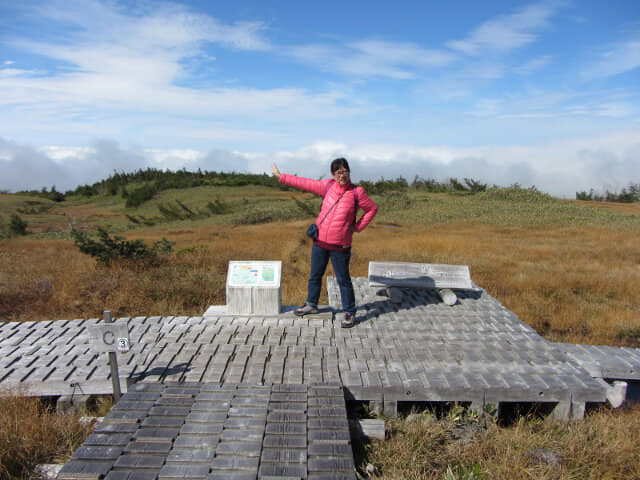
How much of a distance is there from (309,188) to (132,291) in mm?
4615

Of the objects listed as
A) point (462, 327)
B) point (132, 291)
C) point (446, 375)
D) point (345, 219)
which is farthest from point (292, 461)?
point (132, 291)

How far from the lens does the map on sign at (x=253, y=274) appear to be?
236 inches

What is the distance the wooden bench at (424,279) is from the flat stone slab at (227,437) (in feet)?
10.2

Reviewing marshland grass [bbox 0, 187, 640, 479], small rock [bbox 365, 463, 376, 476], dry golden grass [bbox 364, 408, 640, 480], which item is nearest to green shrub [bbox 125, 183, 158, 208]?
marshland grass [bbox 0, 187, 640, 479]

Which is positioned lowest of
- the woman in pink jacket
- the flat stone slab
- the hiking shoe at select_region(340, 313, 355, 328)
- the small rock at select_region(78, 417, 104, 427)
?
the small rock at select_region(78, 417, 104, 427)

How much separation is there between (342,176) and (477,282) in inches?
243

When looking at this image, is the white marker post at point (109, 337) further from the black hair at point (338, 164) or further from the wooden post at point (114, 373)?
the black hair at point (338, 164)

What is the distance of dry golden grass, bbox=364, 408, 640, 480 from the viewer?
3426mm

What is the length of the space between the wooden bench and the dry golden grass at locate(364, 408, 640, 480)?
2.78 m

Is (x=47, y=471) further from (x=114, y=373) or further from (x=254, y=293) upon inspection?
(x=254, y=293)

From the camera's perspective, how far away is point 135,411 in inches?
148

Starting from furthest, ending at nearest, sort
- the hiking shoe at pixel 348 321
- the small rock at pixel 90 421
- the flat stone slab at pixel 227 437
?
the hiking shoe at pixel 348 321 → the small rock at pixel 90 421 → the flat stone slab at pixel 227 437

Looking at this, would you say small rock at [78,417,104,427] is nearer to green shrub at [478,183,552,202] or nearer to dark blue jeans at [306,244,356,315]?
dark blue jeans at [306,244,356,315]

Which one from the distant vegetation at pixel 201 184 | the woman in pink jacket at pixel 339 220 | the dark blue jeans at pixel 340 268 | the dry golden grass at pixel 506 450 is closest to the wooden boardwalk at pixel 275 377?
the dry golden grass at pixel 506 450
